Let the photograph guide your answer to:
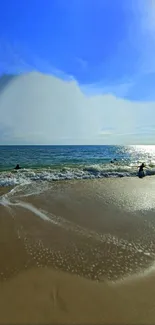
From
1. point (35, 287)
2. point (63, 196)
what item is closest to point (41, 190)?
point (63, 196)

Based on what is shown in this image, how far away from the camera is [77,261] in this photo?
21.4 feet

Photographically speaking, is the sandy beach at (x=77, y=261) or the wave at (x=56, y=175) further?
the wave at (x=56, y=175)

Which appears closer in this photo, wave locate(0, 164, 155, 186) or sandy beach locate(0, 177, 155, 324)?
sandy beach locate(0, 177, 155, 324)

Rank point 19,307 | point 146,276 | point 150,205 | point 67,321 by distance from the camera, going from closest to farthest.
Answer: point 67,321 < point 19,307 < point 146,276 < point 150,205

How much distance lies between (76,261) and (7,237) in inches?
106

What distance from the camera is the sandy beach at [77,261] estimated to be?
470 centimetres

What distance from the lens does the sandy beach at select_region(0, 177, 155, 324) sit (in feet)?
15.4

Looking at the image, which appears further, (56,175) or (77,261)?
(56,175)

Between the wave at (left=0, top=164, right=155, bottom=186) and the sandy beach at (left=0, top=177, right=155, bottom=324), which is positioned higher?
the wave at (left=0, top=164, right=155, bottom=186)

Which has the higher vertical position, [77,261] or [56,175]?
[56,175]

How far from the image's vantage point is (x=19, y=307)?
15.7ft

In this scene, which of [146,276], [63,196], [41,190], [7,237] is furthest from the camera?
[41,190]

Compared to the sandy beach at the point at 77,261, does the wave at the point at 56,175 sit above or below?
above

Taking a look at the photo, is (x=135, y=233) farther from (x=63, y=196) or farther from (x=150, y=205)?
(x=63, y=196)
